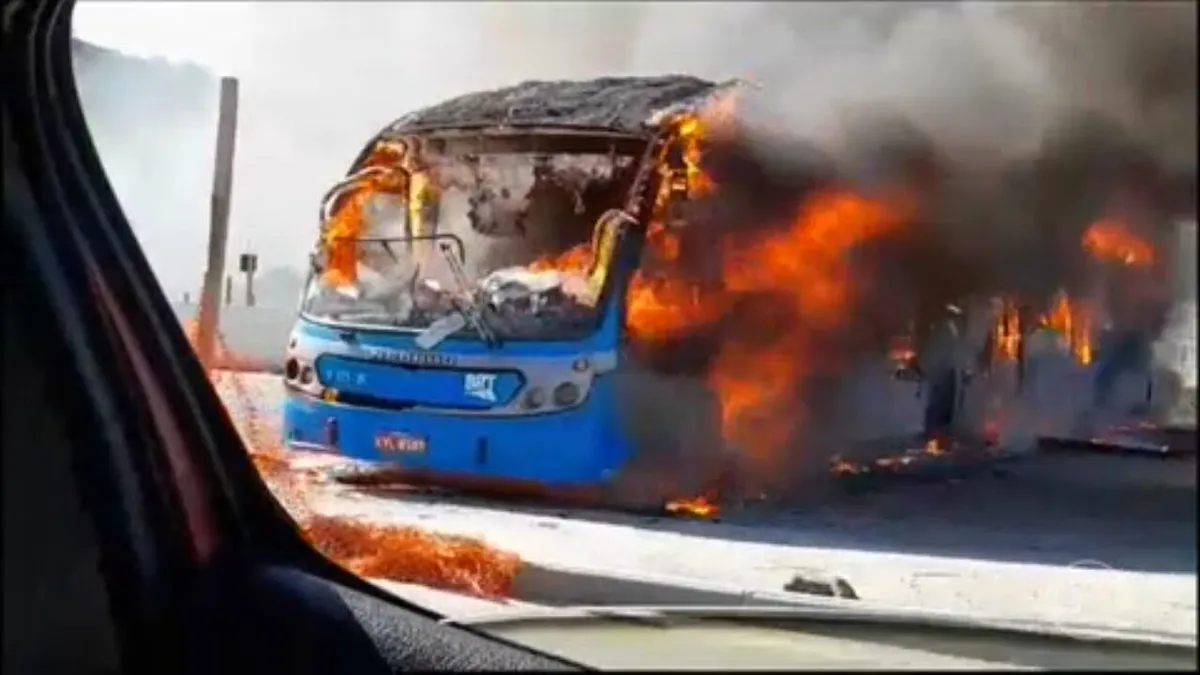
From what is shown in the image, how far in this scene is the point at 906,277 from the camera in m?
1.34

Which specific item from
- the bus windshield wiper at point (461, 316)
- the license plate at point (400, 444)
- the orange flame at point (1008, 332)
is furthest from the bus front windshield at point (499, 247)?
the orange flame at point (1008, 332)

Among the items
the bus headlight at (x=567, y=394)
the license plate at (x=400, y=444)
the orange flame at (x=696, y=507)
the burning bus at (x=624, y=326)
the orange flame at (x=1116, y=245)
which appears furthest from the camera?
the license plate at (x=400, y=444)

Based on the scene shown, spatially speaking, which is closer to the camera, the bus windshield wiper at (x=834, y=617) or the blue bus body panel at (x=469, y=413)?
the bus windshield wiper at (x=834, y=617)

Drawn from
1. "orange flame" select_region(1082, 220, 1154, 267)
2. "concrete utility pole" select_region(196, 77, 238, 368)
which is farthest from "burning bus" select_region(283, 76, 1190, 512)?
"concrete utility pole" select_region(196, 77, 238, 368)

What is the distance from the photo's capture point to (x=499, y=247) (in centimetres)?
170

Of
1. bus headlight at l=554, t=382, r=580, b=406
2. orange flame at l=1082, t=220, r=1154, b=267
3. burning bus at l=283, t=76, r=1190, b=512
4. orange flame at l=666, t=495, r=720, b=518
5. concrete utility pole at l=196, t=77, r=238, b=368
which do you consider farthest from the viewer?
concrete utility pole at l=196, t=77, r=238, b=368

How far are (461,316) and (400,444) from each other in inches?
6.7

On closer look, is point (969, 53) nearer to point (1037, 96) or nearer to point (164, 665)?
point (1037, 96)

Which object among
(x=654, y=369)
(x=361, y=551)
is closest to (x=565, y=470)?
(x=654, y=369)

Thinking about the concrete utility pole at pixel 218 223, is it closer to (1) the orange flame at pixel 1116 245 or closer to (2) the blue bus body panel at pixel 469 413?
(2) the blue bus body panel at pixel 469 413

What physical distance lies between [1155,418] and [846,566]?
34 cm

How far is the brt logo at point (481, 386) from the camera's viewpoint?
1.72 metres

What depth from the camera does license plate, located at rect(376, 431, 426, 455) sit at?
5.84ft

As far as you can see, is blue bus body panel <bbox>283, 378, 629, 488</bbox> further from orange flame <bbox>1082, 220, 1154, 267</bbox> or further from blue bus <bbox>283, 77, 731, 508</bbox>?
orange flame <bbox>1082, 220, 1154, 267</bbox>
